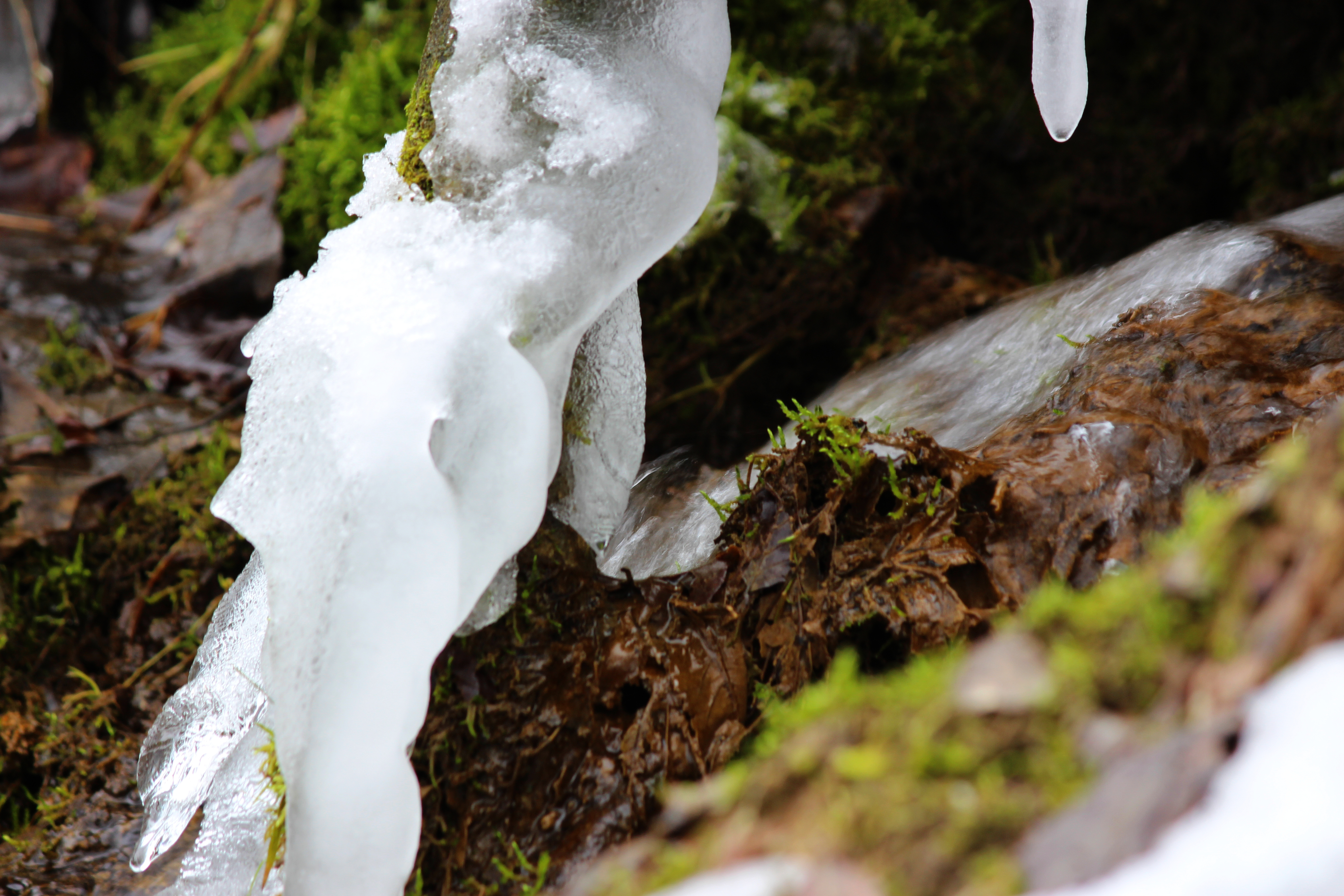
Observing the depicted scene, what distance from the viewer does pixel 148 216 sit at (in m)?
4.73

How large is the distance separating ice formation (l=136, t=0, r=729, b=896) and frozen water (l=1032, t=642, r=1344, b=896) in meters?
1.06

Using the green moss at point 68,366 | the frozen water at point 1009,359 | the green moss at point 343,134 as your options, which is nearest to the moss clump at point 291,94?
the green moss at point 343,134

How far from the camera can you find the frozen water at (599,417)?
7.01 ft

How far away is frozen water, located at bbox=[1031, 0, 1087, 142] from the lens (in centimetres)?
207

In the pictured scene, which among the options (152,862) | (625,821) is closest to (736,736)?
(625,821)

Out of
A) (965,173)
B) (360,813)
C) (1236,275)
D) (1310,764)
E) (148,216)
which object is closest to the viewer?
(1310,764)

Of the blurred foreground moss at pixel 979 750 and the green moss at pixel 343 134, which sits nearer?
the blurred foreground moss at pixel 979 750

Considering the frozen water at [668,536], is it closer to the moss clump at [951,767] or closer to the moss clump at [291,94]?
the moss clump at [951,767]

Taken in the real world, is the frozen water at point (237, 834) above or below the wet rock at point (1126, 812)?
below

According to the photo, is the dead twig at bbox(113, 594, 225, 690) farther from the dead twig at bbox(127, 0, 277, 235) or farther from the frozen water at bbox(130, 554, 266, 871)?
the dead twig at bbox(127, 0, 277, 235)

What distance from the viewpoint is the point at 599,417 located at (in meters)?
2.14

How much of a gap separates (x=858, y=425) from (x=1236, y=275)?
3.75 feet

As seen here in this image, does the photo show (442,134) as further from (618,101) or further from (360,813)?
(360,813)

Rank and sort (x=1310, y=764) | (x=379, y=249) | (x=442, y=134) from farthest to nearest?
(x=442, y=134)
(x=379, y=249)
(x=1310, y=764)
